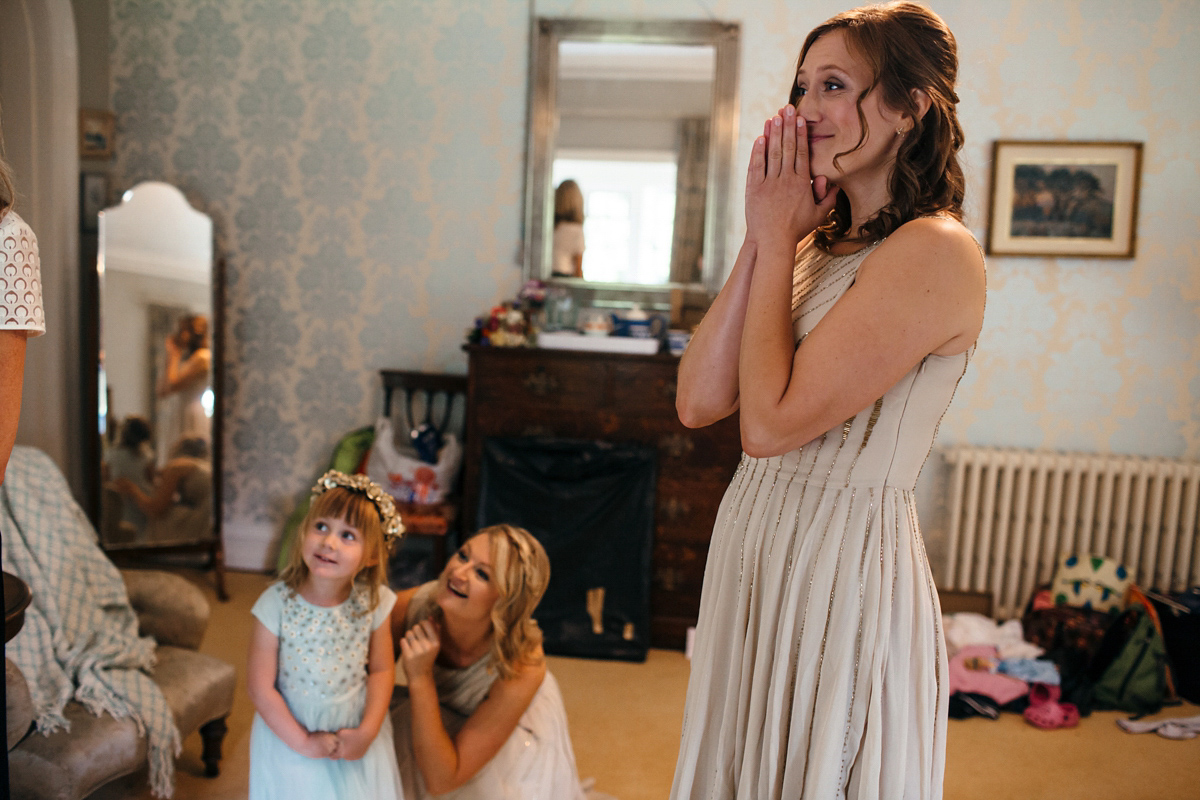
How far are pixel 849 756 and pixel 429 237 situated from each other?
10.6ft

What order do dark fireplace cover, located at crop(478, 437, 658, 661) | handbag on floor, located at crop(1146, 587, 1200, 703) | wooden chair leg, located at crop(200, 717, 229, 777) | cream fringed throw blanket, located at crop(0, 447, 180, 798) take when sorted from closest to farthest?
1. cream fringed throw blanket, located at crop(0, 447, 180, 798)
2. wooden chair leg, located at crop(200, 717, 229, 777)
3. handbag on floor, located at crop(1146, 587, 1200, 703)
4. dark fireplace cover, located at crop(478, 437, 658, 661)

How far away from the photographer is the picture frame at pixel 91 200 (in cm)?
375

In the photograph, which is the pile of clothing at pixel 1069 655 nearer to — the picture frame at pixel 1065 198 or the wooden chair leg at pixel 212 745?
the picture frame at pixel 1065 198

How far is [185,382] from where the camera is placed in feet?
11.6

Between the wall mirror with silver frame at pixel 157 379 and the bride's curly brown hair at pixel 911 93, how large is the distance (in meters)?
3.20

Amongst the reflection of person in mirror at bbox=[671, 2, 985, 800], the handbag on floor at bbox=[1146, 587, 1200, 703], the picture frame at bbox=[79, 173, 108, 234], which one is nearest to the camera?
the reflection of person in mirror at bbox=[671, 2, 985, 800]

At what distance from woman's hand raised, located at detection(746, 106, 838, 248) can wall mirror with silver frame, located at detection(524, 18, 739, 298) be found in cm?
274

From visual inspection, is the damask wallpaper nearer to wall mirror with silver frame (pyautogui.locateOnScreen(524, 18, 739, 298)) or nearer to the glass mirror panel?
wall mirror with silver frame (pyautogui.locateOnScreen(524, 18, 739, 298))

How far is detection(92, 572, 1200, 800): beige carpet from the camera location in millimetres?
2363

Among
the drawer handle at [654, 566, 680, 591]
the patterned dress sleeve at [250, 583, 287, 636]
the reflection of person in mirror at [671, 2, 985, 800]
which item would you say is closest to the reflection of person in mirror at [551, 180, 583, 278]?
the drawer handle at [654, 566, 680, 591]

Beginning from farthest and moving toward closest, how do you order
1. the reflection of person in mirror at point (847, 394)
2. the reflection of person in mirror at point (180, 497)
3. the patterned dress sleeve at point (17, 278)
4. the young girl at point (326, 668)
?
the reflection of person in mirror at point (180, 497) < the young girl at point (326, 668) < the patterned dress sleeve at point (17, 278) < the reflection of person in mirror at point (847, 394)

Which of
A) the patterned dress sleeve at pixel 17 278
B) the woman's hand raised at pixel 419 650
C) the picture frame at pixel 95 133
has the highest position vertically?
the picture frame at pixel 95 133

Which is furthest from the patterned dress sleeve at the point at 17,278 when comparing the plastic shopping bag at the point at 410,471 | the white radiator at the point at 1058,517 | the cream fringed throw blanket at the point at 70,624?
the white radiator at the point at 1058,517

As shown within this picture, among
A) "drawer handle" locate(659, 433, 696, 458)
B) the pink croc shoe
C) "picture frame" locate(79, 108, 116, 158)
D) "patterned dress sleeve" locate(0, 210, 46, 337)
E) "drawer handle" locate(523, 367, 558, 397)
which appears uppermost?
"picture frame" locate(79, 108, 116, 158)
